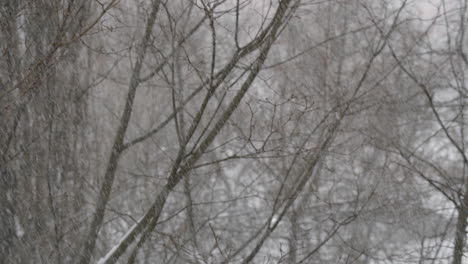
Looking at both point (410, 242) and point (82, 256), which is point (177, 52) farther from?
point (410, 242)

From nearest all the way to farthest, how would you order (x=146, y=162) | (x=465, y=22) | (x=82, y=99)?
1. (x=82, y=99)
2. (x=465, y=22)
3. (x=146, y=162)

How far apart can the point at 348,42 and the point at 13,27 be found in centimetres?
494

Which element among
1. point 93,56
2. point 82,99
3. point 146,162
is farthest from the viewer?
point 146,162

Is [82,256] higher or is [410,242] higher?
[410,242]

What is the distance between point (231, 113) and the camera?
4.86 m

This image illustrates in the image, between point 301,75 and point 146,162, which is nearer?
point 301,75

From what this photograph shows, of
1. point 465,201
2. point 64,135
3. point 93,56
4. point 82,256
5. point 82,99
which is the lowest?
point 82,256

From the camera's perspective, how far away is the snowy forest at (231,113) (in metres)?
4.88

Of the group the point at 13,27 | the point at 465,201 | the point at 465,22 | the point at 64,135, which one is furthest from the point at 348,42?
the point at 13,27

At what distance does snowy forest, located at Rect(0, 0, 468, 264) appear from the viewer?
488 cm

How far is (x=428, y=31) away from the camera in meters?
7.32

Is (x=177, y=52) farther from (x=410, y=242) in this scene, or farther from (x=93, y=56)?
(x=410, y=242)

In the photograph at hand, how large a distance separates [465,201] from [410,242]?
9.67 ft

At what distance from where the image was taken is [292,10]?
5.01m
